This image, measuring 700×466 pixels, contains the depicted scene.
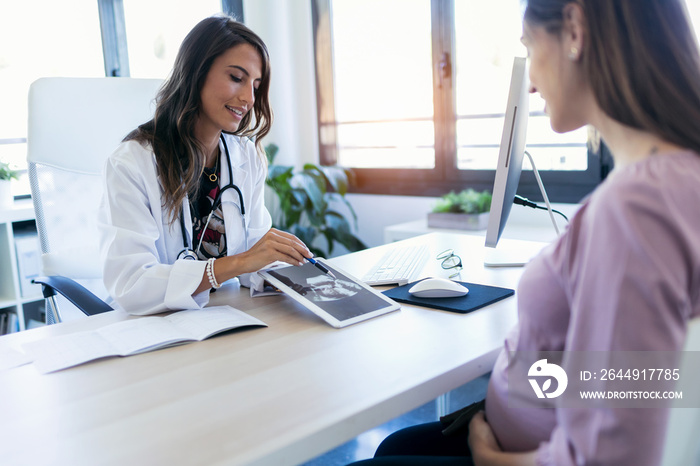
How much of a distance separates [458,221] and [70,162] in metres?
1.69

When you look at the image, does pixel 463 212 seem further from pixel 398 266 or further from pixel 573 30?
pixel 573 30

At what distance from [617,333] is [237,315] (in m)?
0.76

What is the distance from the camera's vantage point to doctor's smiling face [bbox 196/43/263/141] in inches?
64.1

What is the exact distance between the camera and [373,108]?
11.7 feet

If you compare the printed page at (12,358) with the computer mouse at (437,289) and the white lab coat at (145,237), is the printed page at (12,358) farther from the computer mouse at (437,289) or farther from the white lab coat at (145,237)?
the computer mouse at (437,289)

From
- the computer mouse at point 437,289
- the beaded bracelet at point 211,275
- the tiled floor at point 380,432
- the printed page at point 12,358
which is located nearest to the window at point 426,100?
the tiled floor at point 380,432

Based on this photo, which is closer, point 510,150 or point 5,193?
point 510,150

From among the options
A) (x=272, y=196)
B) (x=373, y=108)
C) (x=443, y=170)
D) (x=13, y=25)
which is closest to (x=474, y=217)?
(x=443, y=170)

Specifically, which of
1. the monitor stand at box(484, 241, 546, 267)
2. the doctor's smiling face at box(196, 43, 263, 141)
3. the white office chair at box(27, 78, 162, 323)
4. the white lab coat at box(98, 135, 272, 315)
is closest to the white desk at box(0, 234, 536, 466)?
the white lab coat at box(98, 135, 272, 315)

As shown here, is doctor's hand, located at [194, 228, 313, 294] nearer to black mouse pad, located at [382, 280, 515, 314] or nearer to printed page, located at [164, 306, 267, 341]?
printed page, located at [164, 306, 267, 341]

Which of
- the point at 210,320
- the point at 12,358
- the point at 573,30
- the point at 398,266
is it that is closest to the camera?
the point at 573,30

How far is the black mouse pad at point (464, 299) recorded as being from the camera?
3.83 ft

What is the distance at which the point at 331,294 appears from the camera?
1218 millimetres

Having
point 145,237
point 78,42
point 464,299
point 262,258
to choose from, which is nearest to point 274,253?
point 262,258
